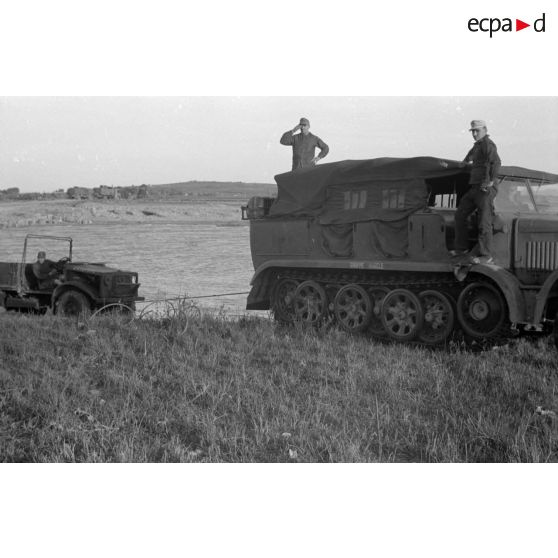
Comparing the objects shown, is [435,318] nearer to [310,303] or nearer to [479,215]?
[479,215]

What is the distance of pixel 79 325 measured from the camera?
9258 millimetres

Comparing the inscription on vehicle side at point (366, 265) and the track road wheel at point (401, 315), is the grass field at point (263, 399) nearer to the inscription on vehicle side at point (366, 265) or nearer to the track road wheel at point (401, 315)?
the track road wheel at point (401, 315)

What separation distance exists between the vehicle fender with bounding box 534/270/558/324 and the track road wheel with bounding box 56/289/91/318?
6.80m

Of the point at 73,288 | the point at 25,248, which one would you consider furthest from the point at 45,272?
the point at 73,288

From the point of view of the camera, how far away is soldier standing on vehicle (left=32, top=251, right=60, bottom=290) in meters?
12.2

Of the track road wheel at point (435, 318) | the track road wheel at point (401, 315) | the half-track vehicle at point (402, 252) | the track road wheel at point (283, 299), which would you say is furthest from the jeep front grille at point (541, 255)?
the track road wheel at point (283, 299)

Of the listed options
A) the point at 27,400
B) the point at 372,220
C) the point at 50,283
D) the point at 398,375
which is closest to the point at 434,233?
the point at 372,220

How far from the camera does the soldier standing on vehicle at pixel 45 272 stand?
12242 mm

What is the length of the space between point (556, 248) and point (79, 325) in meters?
5.78

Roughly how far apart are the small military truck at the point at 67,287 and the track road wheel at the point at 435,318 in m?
4.60

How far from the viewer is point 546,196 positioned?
9266 mm

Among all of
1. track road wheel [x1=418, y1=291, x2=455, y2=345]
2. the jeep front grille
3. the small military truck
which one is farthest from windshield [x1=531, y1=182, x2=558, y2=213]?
the small military truck

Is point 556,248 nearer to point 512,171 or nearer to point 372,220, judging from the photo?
point 512,171

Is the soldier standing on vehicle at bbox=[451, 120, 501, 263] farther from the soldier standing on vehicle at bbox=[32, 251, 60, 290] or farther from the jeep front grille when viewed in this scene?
the soldier standing on vehicle at bbox=[32, 251, 60, 290]
